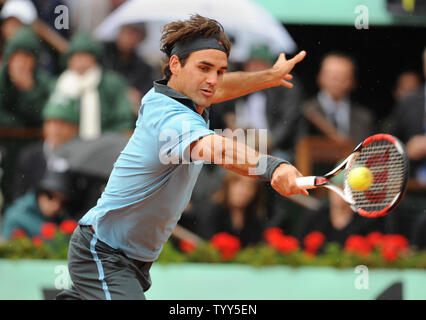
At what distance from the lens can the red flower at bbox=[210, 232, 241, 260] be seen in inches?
213

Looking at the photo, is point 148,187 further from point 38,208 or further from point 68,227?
point 38,208

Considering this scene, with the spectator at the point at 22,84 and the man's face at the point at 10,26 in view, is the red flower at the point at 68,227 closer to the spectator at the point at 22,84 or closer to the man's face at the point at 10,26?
the spectator at the point at 22,84

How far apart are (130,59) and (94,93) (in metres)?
0.60

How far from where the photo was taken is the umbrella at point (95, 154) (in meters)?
6.00

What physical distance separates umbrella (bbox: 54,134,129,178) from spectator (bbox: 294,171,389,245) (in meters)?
1.57

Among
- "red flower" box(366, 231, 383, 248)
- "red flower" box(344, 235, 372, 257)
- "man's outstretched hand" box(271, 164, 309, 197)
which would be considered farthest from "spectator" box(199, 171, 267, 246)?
"man's outstretched hand" box(271, 164, 309, 197)

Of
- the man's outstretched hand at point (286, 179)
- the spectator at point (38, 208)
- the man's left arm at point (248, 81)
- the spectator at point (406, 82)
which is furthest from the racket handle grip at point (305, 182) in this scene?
the spectator at point (406, 82)

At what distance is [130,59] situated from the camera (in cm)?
676

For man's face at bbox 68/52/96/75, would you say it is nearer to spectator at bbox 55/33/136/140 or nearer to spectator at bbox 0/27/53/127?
spectator at bbox 55/33/136/140

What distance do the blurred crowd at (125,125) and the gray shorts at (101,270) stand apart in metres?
2.29

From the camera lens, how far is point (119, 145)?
237 inches

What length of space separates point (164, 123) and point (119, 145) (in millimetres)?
2875

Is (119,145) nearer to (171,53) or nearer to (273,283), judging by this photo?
(273,283)
